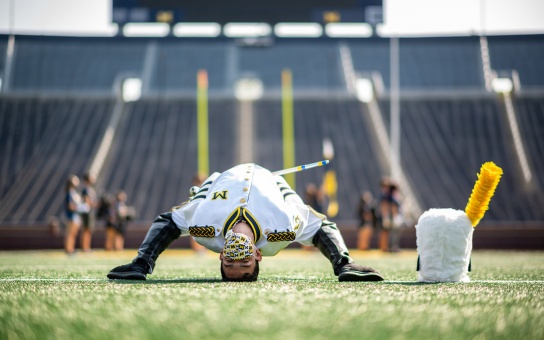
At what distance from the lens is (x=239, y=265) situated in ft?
14.3

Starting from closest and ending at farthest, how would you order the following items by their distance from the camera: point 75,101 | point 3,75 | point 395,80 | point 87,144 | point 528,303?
point 528,303 → point 395,80 → point 87,144 → point 75,101 → point 3,75

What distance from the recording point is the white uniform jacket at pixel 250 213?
4566mm

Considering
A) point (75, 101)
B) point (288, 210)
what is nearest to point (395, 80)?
point (75, 101)

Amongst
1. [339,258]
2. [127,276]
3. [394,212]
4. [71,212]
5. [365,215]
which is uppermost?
[339,258]

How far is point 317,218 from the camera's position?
4.96m

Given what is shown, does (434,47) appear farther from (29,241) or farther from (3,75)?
(29,241)

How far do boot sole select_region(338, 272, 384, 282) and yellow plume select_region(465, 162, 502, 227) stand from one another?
707 millimetres

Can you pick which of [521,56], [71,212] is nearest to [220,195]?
[71,212]

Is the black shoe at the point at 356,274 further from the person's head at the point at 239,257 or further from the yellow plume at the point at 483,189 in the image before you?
the yellow plume at the point at 483,189

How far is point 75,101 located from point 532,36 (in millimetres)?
18904

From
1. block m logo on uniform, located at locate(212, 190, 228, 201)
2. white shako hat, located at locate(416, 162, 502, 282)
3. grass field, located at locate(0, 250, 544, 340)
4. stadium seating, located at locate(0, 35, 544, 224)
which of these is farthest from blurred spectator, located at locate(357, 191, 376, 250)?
grass field, located at locate(0, 250, 544, 340)

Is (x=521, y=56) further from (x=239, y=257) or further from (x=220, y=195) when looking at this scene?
(x=239, y=257)

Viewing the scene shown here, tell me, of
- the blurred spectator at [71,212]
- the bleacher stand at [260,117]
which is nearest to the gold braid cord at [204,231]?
the blurred spectator at [71,212]

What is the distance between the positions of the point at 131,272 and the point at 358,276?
1453mm
